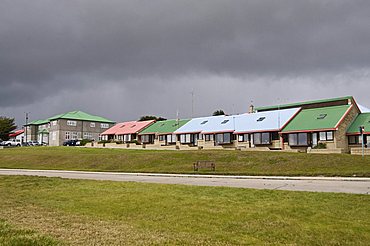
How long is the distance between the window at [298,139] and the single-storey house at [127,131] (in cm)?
3557

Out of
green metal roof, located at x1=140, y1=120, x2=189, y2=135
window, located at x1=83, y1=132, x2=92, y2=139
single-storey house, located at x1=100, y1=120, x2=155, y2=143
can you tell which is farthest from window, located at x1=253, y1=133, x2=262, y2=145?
window, located at x1=83, y1=132, x2=92, y2=139

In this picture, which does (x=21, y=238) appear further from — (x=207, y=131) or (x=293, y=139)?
(x=207, y=131)

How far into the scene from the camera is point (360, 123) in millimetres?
43094

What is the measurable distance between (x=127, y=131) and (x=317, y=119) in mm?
42279

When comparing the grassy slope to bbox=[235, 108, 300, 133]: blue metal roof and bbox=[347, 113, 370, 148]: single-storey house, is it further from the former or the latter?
bbox=[235, 108, 300, 133]: blue metal roof

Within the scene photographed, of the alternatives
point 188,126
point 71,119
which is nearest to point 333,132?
point 188,126

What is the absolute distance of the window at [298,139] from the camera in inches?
1729

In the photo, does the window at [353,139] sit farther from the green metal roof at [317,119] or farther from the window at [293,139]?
the window at [293,139]

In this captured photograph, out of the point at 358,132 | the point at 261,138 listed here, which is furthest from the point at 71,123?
the point at 358,132

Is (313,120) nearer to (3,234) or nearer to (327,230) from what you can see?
(327,230)

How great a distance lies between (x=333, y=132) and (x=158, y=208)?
3578 centimetres

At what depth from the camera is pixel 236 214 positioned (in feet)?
31.2

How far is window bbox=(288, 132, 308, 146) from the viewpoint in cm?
4391

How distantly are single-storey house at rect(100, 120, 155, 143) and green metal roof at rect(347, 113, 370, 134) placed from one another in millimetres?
41921
